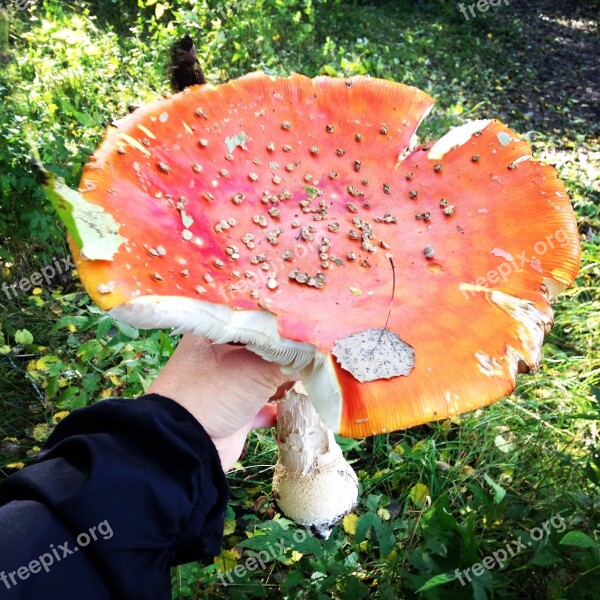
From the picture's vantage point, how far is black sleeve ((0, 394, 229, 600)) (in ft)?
3.90

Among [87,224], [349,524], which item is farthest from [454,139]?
[349,524]

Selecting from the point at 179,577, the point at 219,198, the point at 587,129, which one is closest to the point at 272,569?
the point at 179,577

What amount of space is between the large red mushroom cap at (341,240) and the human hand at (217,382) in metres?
0.13

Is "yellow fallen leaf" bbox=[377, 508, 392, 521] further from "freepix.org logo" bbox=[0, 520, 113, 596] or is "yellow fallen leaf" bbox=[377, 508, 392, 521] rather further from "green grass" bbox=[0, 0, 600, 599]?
"freepix.org logo" bbox=[0, 520, 113, 596]

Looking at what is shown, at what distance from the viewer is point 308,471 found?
222 centimetres

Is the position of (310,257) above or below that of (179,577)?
above

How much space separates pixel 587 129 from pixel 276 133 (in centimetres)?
535

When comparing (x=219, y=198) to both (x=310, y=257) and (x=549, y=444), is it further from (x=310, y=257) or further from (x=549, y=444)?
(x=549, y=444)

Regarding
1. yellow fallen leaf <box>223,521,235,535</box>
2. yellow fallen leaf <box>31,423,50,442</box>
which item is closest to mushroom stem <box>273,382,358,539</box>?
yellow fallen leaf <box>223,521,235,535</box>

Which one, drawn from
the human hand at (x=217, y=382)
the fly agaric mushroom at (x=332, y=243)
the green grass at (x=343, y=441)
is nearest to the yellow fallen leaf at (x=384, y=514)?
the green grass at (x=343, y=441)

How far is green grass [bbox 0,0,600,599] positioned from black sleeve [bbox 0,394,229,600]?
67cm

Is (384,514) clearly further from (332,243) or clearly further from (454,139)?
(454,139)

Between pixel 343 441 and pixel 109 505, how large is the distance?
147 centimetres

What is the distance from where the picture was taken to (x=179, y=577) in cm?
197
